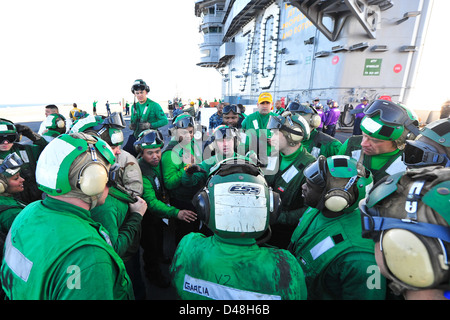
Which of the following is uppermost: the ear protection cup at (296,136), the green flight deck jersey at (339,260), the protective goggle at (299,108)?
the protective goggle at (299,108)

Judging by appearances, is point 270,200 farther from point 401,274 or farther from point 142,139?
point 142,139

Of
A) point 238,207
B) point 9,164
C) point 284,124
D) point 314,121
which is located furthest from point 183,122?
point 238,207

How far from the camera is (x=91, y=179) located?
4.09ft

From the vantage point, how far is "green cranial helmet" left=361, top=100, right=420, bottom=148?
2373mm

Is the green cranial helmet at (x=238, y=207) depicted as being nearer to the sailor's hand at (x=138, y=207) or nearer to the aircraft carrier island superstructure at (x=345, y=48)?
the sailor's hand at (x=138, y=207)

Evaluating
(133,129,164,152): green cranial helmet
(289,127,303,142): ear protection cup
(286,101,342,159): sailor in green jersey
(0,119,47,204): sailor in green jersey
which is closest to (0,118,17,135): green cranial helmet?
(0,119,47,204): sailor in green jersey

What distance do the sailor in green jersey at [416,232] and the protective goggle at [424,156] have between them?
142cm

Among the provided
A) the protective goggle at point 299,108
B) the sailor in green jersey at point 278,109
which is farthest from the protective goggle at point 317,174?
the sailor in green jersey at point 278,109

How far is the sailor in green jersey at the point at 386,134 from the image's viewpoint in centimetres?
238

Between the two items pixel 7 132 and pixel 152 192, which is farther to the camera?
pixel 7 132

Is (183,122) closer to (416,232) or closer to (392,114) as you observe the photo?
(392,114)

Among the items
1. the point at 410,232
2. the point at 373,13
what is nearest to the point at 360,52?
the point at 373,13

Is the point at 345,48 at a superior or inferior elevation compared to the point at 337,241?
superior

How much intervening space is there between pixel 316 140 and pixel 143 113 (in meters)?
3.81
